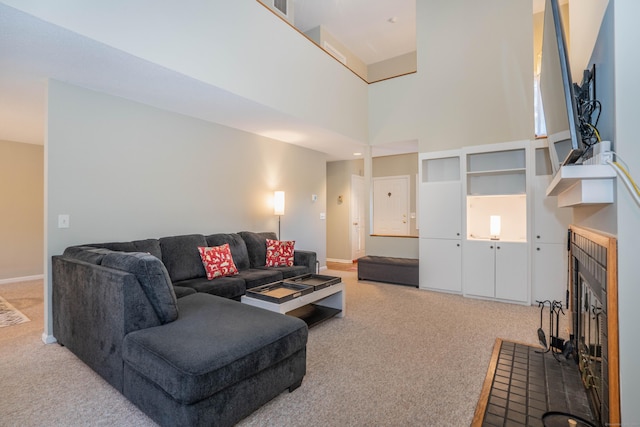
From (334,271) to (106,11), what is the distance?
16.2 ft

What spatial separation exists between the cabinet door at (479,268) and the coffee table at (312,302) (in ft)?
6.49

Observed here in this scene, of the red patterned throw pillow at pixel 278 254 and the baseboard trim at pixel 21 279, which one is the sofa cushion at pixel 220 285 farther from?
the baseboard trim at pixel 21 279

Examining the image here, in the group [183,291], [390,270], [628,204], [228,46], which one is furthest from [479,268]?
[228,46]

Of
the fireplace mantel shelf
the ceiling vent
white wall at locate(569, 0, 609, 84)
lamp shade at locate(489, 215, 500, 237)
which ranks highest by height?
the ceiling vent

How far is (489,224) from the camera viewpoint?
14.9ft

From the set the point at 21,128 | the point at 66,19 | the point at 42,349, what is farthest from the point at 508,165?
the point at 21,128

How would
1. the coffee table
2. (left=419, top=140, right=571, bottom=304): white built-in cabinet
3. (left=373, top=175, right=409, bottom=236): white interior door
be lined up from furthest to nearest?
(left=373, top=175, right=409, bottom=236): white interior door < (left=419, top=140, right=571, bottom=304): white built-in cabinet < the coffee table

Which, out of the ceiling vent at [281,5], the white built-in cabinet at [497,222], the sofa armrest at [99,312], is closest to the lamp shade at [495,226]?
the white built-in cabinet at [497,222]

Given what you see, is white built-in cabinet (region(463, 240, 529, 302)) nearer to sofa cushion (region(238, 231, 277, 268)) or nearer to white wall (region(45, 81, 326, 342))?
sofa cushion (region(238, 231, 277, 268))

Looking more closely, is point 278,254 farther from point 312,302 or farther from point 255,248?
point 312,302

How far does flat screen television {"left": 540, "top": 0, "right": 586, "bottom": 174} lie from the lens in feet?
5.03

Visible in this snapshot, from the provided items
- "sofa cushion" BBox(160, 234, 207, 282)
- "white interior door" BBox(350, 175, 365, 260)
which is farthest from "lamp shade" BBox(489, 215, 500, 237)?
"sofa cushion" BBox(160, 234, 207, 282)

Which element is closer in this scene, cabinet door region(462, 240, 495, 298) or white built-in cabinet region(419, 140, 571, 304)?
white built-in cabinet region(419, 140, 571, 304)

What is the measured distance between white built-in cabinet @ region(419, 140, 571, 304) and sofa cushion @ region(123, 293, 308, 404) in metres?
3.10
